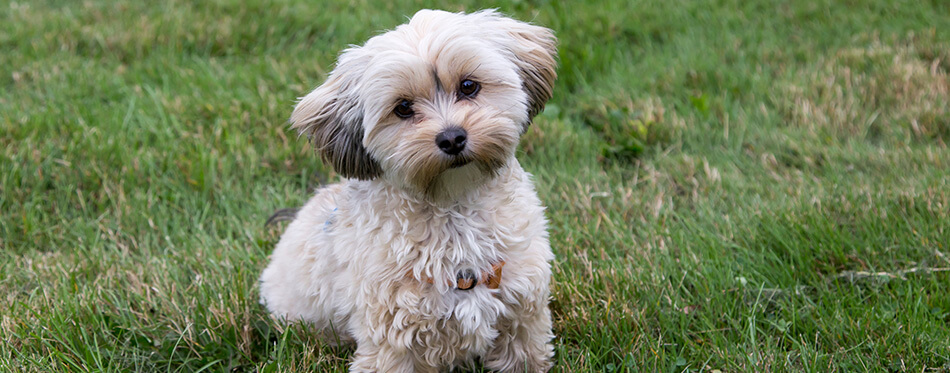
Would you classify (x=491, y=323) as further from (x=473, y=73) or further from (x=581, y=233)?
(x=581, y=233)

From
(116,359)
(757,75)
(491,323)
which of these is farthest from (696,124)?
(116,359)

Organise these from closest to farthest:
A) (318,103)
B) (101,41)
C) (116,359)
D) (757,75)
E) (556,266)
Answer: (318,103), (116,359), (556,266), (757,75), (101,41)

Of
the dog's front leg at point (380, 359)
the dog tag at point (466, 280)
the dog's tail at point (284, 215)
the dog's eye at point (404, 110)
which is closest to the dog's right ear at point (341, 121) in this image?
the dog's eye at point (404, 110)

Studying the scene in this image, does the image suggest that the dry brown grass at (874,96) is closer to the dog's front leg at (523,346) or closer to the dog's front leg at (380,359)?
the dog's front leg at (523,346)

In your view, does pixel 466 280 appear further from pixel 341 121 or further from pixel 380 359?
pixel 341 121

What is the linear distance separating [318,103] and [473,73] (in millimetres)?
564

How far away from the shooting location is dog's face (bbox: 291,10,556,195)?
245 cm

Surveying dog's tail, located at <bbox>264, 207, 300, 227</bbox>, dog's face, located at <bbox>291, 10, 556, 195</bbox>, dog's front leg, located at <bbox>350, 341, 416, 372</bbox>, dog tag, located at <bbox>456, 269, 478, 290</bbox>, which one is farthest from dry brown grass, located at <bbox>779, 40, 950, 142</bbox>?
dog's front leg, located at <bbox>350, 341, 416, 372</bbox>

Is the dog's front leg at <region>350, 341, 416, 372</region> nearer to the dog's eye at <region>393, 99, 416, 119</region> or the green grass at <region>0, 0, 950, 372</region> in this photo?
the green grass at <region>0, 0, 950, 372</region>

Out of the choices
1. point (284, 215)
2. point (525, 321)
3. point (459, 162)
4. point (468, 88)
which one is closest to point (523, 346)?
point (525, 321)

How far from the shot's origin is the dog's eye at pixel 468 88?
2.54m

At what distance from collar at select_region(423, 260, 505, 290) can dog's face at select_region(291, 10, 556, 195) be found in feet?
0.99

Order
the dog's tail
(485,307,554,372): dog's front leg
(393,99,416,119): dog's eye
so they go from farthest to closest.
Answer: the dog's tail < (485,307,554,372): dog's front leg < (393,99,416,119): dog's eye

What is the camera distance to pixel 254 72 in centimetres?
557
